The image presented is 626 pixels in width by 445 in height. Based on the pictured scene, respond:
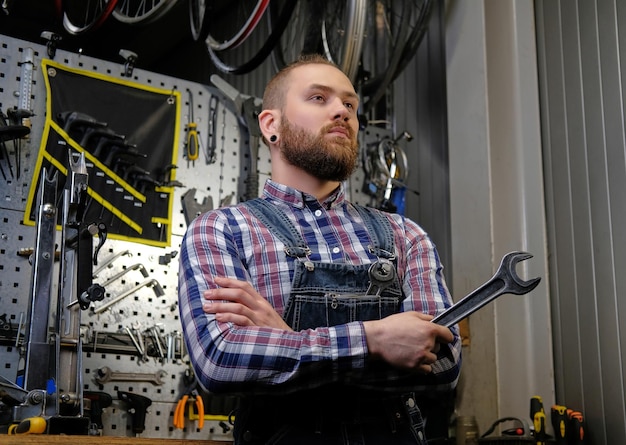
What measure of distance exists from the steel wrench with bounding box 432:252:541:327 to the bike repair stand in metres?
1.10

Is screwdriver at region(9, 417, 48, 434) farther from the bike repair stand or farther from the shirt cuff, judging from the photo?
the shirt cuff

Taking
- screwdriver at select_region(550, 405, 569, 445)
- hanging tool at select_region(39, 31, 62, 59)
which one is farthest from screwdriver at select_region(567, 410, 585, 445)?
hanging tool at select_region(39, 31, 62, 59)

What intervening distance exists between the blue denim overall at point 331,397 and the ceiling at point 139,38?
367 cm

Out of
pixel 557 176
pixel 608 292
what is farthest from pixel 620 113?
pixel 608 292

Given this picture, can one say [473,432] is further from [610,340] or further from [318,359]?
[318,359]

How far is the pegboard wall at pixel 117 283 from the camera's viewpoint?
9.16 ft

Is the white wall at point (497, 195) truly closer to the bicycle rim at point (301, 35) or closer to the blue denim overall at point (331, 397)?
the bicycle rim at point (301, 35)

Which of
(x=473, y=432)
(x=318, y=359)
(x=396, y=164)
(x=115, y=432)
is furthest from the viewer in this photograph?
(x=396, y=164)

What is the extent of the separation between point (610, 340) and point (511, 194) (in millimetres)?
715

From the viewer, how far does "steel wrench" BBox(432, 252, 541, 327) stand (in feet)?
4.85

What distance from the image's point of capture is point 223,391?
1433 millimetres

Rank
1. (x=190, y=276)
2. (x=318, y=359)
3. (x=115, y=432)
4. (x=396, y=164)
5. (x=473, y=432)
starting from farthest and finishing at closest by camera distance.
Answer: (x=396, y=164), (x=473, y=432), (x=115, y=432), (x=190, y=276), (x=318, y=359)

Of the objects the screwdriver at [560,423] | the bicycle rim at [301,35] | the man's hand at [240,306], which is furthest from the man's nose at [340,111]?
the bicycle rim at [301,35]

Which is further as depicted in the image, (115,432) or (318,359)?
(115,432)
